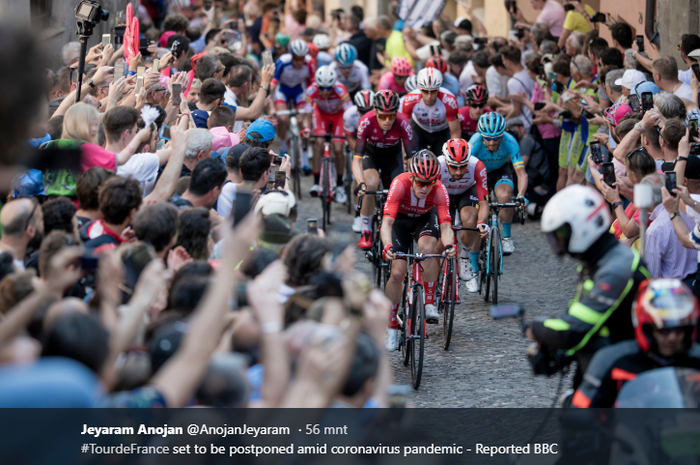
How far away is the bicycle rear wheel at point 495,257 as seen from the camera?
29.6 feet

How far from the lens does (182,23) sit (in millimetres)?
14539

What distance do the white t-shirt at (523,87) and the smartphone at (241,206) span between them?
7.20 m

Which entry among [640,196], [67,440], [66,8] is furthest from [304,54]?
[67,440]

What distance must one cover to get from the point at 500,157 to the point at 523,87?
10.7 ft

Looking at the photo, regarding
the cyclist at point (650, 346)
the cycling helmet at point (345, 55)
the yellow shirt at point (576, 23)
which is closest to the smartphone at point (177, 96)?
the cyclist at point (650, 346)

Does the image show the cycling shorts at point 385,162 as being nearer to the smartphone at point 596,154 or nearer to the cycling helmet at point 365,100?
the cycling helmet at point 365,100

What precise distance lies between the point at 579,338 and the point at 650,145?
4043 mm

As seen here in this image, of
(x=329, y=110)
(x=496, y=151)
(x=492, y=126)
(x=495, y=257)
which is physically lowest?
(x=495, y=257)

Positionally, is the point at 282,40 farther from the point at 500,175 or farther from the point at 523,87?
the point at 500,175

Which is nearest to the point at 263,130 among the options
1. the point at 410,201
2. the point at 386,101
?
the point at 410,201

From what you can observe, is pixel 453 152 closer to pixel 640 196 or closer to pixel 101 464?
pixel 640 196

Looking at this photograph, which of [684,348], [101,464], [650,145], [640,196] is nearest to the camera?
[101,464]

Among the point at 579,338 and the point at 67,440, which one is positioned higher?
the point at 67,440

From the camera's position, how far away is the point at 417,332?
7227 millimetres
